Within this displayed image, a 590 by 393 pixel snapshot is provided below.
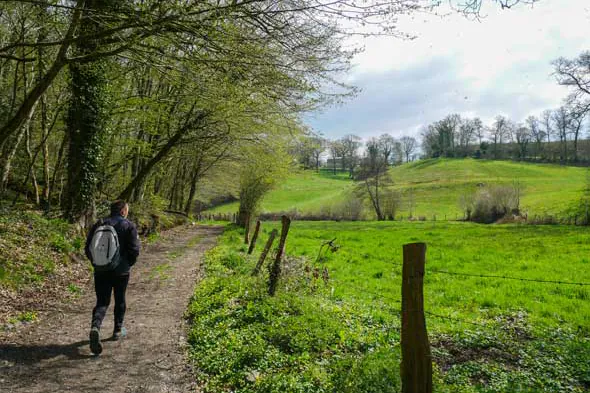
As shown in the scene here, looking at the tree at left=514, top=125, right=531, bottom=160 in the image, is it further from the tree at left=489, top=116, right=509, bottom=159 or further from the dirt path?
the dirt path

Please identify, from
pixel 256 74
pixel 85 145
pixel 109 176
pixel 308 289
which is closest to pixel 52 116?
pixel 109 176

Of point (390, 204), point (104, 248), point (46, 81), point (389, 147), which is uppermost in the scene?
point (389, 147)

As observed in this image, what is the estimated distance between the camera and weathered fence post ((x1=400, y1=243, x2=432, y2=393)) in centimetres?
406

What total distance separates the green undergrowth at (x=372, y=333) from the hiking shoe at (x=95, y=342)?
4.44 ft

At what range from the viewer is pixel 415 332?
4133mm

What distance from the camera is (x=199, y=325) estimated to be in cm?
721

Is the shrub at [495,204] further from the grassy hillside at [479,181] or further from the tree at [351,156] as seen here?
the tree at [351,156]

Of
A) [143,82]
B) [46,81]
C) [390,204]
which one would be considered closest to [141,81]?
[143,82]

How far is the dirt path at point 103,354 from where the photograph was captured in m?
5.13

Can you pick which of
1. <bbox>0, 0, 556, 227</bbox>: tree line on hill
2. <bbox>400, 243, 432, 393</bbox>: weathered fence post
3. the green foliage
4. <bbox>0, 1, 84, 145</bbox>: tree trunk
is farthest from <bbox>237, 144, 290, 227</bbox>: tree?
<bbox>400, 243, 432, 393</bbox>: weathered fence post

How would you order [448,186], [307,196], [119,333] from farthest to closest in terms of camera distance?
1. [307,196]
2. [448,186]
3. [119,333]

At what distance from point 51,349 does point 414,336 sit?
5.24 meters

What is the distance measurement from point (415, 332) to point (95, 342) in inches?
177

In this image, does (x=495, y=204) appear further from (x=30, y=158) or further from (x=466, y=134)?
(x=466, y=134)
